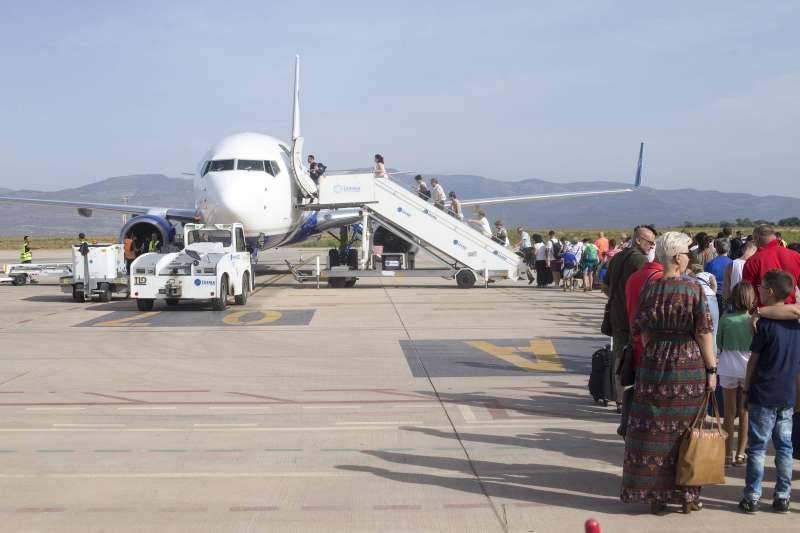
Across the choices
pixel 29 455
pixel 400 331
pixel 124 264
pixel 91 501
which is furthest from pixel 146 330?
pixel 91 501

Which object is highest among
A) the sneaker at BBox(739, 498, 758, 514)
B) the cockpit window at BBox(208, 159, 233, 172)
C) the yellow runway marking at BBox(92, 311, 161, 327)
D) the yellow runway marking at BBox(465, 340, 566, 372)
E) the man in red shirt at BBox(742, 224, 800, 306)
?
the cockpit window at BBox(208, 159, 233, 172)

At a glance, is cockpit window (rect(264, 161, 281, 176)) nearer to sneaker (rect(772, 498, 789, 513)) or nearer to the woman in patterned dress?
the woman in patterned dress

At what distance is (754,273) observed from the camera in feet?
27.9

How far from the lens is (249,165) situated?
2534cm

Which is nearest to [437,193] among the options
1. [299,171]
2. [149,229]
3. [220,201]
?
[299,171]

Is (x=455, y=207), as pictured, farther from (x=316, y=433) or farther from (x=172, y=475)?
(x=172, y=475)

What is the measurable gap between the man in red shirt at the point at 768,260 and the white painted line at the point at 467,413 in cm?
292

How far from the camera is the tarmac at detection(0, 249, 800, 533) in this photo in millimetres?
6027

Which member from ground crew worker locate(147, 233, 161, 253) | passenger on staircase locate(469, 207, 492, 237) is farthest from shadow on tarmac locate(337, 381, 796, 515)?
passenger on staircase locate(469, 207, 492, 237)

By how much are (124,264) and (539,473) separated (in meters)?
18.9

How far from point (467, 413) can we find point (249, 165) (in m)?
17.3

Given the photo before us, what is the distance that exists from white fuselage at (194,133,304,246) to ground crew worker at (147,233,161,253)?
1757 mm

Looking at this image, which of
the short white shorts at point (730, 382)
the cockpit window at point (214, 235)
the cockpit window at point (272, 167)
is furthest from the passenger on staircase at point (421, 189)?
the short white shorts at point (730, 382)

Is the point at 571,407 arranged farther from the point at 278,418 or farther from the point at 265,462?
the point at 265,462
